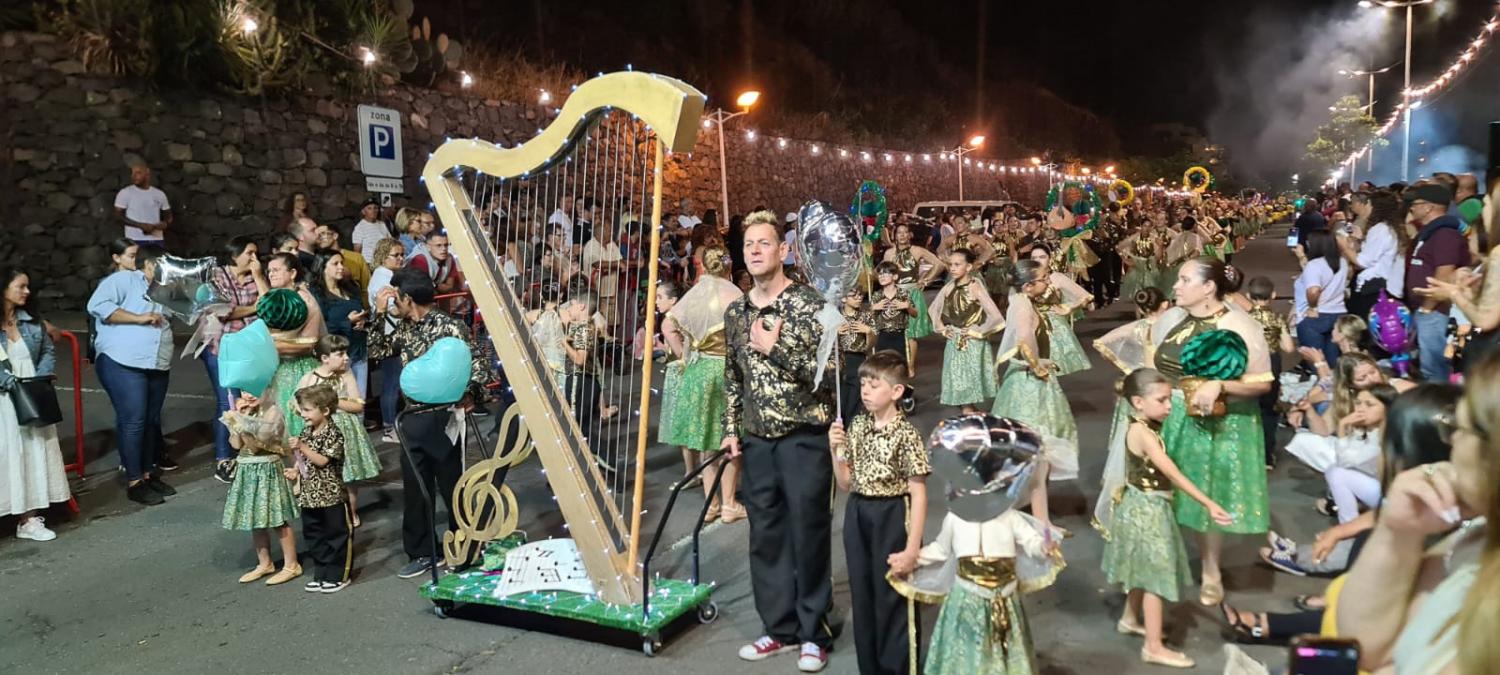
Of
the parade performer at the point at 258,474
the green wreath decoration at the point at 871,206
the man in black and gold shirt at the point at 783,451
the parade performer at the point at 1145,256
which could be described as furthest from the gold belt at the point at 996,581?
the parade performer at the point at 1145,256

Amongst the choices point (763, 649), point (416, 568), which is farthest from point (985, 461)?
point (416, 568)

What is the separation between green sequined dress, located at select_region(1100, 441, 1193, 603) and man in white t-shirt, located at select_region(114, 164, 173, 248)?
9.80 metres

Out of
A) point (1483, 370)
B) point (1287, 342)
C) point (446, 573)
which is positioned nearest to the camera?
point (1483, 370)

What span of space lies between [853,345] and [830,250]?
4016 millimetres

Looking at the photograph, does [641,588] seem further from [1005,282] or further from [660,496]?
[1005,282]

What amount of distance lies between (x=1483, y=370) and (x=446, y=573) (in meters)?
4.43

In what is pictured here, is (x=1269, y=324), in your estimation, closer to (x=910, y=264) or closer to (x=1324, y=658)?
(x=910, y=264)

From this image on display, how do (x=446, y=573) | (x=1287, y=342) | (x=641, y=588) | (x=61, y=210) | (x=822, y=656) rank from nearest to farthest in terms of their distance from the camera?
1. (x=822, y=656)
2. (x=641, y=588)
3. (x=446, y=573)
4. (x=1287, y=342)
5. (x=61, y=210)

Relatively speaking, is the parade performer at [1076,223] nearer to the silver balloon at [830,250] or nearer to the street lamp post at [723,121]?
the street lamp post at [723,121]

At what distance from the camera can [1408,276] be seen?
695 centimetres

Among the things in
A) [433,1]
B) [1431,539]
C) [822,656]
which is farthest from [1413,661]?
[433,1]

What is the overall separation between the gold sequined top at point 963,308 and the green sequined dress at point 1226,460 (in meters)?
2.69

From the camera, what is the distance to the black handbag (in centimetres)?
554

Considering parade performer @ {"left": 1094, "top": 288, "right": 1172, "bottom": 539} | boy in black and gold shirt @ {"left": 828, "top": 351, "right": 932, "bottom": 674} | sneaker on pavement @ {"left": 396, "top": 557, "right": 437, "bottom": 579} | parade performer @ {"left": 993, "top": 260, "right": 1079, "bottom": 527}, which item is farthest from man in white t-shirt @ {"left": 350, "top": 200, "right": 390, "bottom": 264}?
boy in black and gold shirt @ {"left": 828, "top": 351, "right": 932, "bottom": 674}
